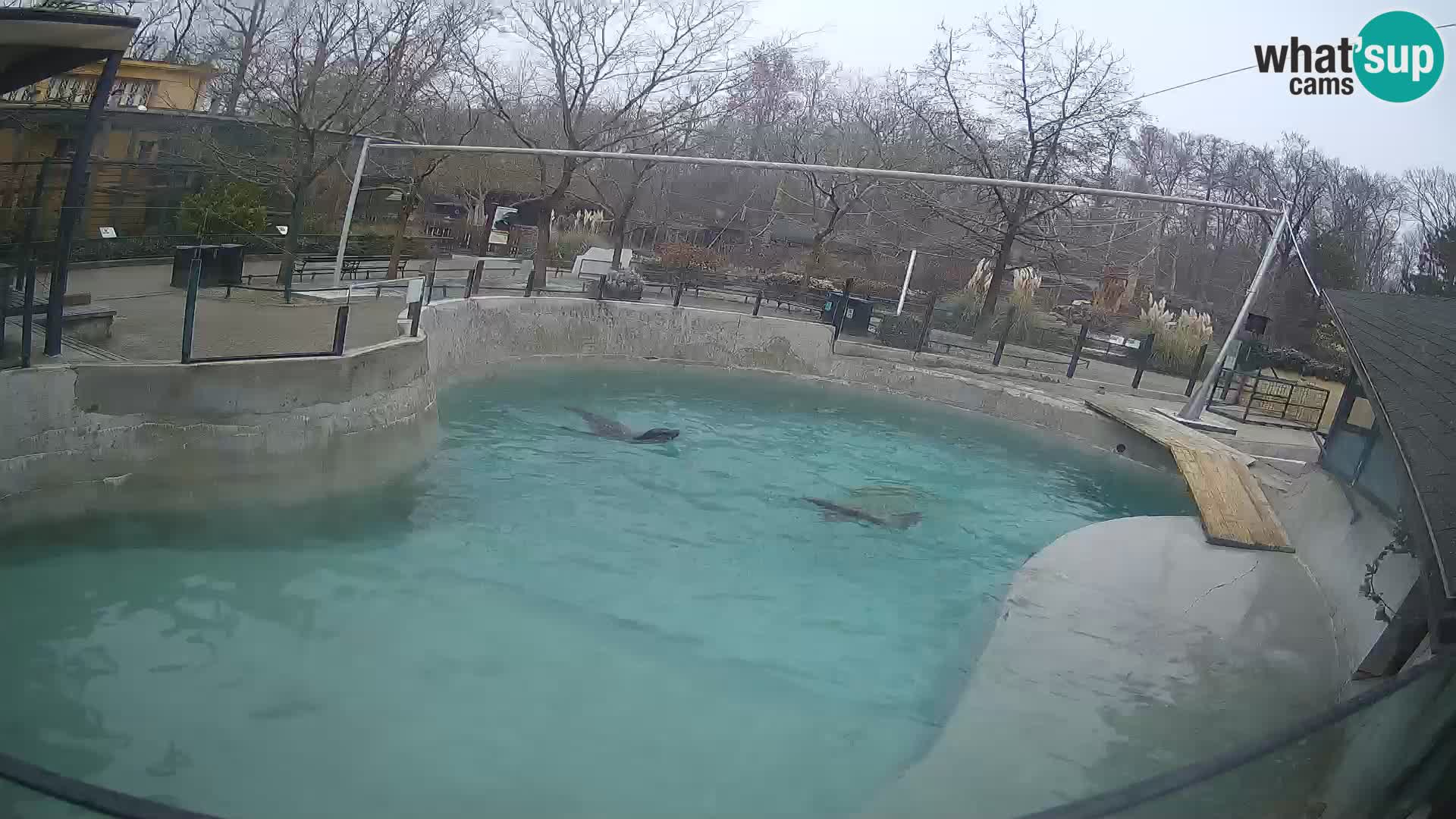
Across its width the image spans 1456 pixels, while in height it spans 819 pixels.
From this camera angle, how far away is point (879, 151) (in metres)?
31.7

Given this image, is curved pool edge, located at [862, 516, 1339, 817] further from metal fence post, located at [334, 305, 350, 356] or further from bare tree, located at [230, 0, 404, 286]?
bare tree, located at [230, 0, 404, 286]

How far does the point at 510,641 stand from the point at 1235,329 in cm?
1228

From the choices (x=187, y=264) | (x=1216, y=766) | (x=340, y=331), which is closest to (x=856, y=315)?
(x=187, y=264)

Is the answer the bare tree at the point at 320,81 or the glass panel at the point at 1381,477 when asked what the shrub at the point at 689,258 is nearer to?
the bare tree at the point at 320,81

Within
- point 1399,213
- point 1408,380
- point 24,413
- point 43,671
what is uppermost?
point 1399,213

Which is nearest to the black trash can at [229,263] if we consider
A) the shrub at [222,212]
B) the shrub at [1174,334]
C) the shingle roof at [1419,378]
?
A: the shrub at [222,212]

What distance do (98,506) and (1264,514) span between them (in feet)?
34.6

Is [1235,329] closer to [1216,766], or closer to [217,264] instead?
[1216,766]

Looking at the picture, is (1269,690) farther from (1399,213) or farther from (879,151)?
(879,151)

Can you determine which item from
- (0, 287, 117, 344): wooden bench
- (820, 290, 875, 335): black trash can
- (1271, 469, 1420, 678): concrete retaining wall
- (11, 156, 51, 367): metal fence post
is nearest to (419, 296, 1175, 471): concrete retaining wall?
(820, 290, 875, 335): black trash can

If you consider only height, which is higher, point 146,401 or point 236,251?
point 236,251

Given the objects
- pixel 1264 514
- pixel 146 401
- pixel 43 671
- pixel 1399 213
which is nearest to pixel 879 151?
pixel 1399 213

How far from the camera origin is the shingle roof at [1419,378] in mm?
3619

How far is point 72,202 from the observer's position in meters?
7.79
